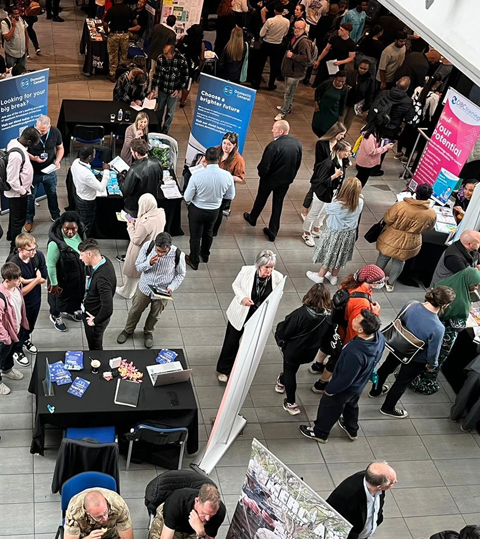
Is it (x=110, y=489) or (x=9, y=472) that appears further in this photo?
(x=9, y=472)

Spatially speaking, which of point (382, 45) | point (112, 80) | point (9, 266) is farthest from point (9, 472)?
point (382, 45)

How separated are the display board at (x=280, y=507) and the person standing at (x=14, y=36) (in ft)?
27.6

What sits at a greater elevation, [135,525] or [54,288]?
[54,288]

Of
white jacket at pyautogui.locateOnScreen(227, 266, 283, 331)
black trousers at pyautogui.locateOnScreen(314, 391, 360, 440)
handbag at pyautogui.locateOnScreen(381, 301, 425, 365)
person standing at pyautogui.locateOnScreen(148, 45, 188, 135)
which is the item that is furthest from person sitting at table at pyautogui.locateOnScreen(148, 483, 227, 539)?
person standing at pyautogui.locateOnScreen(148, 45, 188, 135)

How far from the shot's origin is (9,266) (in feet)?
18.7

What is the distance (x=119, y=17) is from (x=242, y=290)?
7269 millimetres

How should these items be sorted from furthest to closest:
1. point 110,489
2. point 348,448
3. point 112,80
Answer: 1. point 112,80
2. point 348,448
3. point 110,489

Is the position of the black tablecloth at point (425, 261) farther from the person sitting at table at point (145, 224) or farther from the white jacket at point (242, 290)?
the person sitting at table at point (145, 224)

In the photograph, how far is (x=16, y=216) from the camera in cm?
785

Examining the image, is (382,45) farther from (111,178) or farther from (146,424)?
(146,424)

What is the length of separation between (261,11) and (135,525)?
34.5 feet

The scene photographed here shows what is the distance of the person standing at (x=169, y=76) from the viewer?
10180 mm

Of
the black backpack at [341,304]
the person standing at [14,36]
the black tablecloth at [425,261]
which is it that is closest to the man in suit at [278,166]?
the black tablecloth at [425,261]

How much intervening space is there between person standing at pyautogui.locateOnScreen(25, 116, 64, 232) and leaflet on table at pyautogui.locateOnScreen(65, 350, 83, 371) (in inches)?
104
